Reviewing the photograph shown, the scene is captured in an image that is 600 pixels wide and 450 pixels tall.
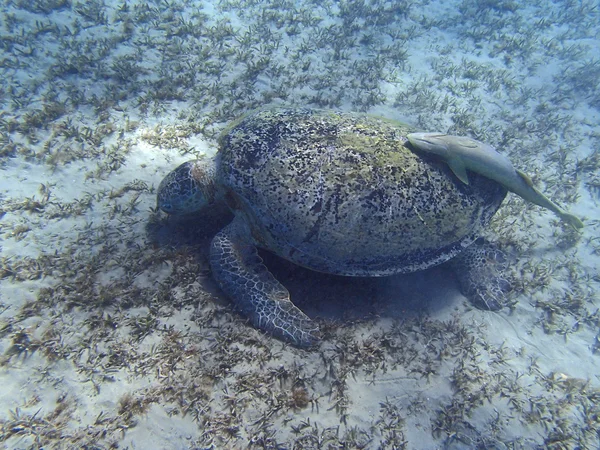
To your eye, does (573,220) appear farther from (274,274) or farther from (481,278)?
(274,274)

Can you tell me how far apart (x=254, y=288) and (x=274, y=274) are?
0.42 meters

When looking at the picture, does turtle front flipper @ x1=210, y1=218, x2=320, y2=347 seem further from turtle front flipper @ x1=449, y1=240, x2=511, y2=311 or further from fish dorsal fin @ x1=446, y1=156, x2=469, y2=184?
fish dorsal fin @ x1=446, y1=156, x2=469, y2=184

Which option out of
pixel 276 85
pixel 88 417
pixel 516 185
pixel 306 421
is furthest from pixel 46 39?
pixel 516 185

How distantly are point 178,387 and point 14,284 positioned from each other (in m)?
1.91

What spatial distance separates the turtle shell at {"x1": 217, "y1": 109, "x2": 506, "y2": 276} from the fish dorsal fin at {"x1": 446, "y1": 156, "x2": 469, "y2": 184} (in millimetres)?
67

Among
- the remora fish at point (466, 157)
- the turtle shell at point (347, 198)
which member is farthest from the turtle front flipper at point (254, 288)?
the remora fish at point (466, 157)

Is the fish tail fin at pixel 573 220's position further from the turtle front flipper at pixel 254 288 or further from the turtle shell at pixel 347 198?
the turtle front flipper at pixel 254 288

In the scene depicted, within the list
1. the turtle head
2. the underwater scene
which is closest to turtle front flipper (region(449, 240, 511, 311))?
the underwater scene

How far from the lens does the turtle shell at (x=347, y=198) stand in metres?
3.00

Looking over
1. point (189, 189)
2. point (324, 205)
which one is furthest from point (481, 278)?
point (189, 189)

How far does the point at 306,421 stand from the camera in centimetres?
252

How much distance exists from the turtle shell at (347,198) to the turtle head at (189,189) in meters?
0.22

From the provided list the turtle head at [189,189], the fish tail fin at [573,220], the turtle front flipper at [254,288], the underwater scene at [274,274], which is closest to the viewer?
the underwater scene at [274,274]

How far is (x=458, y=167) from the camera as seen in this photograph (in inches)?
127
